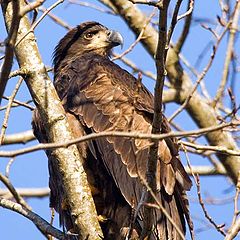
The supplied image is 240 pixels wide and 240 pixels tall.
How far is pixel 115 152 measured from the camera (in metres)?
5.18

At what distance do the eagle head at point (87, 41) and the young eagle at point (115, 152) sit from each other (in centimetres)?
100

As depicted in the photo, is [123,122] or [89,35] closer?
Answer: [123,122]

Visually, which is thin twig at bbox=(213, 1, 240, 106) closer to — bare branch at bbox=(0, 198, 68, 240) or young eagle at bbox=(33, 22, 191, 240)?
young eagle at bbox=(33, 22, 191, 240)

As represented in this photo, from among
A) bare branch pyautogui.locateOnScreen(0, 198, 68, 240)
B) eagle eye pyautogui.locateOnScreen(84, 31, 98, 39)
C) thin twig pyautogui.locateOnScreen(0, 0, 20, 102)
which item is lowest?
bare branch pyautogui.locateOnScreen(0, 198, 68, 240)

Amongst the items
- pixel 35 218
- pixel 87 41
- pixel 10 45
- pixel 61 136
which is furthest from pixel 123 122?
pixel 10 45

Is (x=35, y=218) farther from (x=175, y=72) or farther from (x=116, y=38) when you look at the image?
(x=175, y=72)

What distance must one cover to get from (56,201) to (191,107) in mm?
2552

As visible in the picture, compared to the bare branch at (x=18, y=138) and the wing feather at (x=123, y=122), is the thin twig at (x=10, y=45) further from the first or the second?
the bare branch at (x=18, y=138)

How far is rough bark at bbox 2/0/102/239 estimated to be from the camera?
473cm

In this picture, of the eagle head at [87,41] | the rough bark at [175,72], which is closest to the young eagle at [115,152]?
the eagle head at [87,41]

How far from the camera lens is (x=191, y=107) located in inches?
304

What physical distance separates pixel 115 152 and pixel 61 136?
52 centimetres

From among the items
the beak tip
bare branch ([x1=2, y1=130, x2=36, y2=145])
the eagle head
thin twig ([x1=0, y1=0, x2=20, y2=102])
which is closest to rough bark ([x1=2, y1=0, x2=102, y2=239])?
thin twig ([x1=0, y1=0, x2=20, y2=102])

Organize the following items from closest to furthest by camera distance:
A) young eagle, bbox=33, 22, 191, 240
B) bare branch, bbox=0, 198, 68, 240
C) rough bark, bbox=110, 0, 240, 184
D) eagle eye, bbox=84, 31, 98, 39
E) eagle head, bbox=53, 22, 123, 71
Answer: bare branch, bbox=0, 198, 68, 240 → young eagle, bbox=33, 22, 191, 240 → eagle head, bbox=53, 22, 123, 71 → eagle eye, bbox=84, 31, 98, 39 → rough bark, bbox=110, 0, 240, 184
